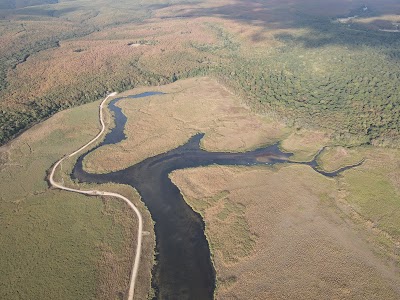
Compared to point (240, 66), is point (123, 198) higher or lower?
lower

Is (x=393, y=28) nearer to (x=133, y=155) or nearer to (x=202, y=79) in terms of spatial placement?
(x=202, y=79)

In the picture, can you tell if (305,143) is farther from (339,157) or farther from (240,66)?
(240,66)

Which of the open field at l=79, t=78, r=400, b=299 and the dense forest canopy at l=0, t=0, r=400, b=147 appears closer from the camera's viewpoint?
the open field at l=79, t=78, r=400, b=299

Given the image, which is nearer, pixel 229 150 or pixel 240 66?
pixel 229 150

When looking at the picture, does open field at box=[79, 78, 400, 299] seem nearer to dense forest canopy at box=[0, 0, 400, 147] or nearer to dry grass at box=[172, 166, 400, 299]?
dry grass at box=[172, 166, 400, 299]

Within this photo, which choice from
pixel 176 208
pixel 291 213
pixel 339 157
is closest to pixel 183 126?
pixel 176 208

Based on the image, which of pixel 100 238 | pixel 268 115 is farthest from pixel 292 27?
pixel 100 238

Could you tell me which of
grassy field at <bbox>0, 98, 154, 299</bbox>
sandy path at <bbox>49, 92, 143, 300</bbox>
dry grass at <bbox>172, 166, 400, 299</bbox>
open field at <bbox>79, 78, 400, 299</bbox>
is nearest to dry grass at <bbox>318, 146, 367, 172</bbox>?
open field at <bbox>79, 78, 400, 299</bbox>
